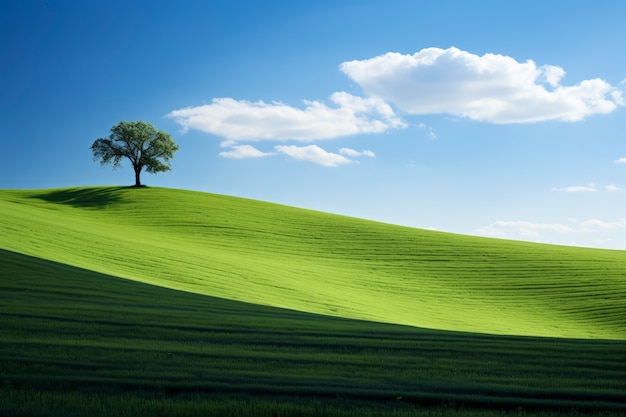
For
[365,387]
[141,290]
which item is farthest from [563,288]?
[365,387]

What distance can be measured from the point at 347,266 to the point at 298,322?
21.5 meters

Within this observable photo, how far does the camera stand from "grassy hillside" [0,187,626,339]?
26469 mm

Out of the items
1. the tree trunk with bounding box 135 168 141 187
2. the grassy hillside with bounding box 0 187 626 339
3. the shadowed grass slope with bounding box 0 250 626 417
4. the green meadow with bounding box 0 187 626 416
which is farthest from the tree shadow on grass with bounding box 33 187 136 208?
the shadowed grass slope with bounding box 0 250 626 417

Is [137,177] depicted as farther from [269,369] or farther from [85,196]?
[269,369]

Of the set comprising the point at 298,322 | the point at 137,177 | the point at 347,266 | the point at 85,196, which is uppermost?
the point at 137,177

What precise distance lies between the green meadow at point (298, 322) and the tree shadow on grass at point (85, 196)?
9124mm

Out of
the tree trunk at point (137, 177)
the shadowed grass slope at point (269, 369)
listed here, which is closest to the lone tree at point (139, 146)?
the tree trunk at point (137, 177)

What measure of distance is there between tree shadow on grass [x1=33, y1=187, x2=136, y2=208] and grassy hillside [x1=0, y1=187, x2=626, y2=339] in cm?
418

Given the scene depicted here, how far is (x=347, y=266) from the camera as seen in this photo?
3778 centimetres

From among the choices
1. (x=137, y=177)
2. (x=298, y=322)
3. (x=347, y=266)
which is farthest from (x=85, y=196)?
(x=298, y=322)

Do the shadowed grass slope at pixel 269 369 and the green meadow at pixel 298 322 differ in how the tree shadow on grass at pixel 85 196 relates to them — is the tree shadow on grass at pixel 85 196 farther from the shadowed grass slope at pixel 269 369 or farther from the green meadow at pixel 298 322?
the shadowed grass slope at pixel 269 369

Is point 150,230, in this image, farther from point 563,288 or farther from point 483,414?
point 483,414

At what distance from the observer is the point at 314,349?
12.1m

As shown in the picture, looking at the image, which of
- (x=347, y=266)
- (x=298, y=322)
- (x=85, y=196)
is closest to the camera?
(x=298, y=322)
